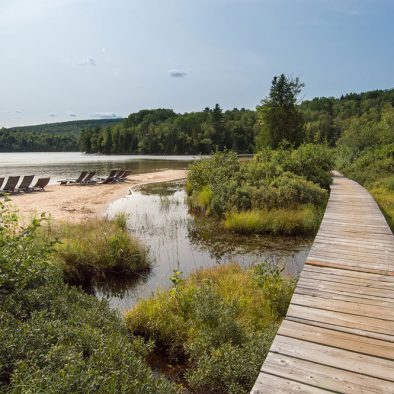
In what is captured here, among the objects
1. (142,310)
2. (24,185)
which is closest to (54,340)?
(142,310)

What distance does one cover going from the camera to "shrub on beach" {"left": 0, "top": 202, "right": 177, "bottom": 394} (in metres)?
2.65

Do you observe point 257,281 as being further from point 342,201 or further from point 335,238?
point 342,201

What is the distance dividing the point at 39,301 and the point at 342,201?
1009 centimetres

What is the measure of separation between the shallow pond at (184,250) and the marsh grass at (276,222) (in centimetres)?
44

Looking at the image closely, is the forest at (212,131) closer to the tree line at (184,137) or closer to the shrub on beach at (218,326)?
the tree line at (184,137)

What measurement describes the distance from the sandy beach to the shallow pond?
61.8 inches

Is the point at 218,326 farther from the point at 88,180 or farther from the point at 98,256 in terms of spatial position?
the point at 88,180

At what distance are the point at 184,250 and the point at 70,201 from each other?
979 centimetres

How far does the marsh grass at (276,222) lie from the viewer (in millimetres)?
10398

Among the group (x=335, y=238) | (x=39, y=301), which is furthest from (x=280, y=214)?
(x=39, y=301)

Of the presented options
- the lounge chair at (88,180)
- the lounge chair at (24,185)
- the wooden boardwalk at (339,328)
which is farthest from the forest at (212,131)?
the wooden boardwalk at (339,328)

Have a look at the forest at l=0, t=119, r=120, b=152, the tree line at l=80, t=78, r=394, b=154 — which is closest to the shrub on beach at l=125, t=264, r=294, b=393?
the tree line at l=80, t=78, r=394, b=154

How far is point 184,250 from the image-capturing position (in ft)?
30.2

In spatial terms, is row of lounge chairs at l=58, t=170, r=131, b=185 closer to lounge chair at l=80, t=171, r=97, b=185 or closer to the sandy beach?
lounge chair at l=80, t=171, r=97, b=185
